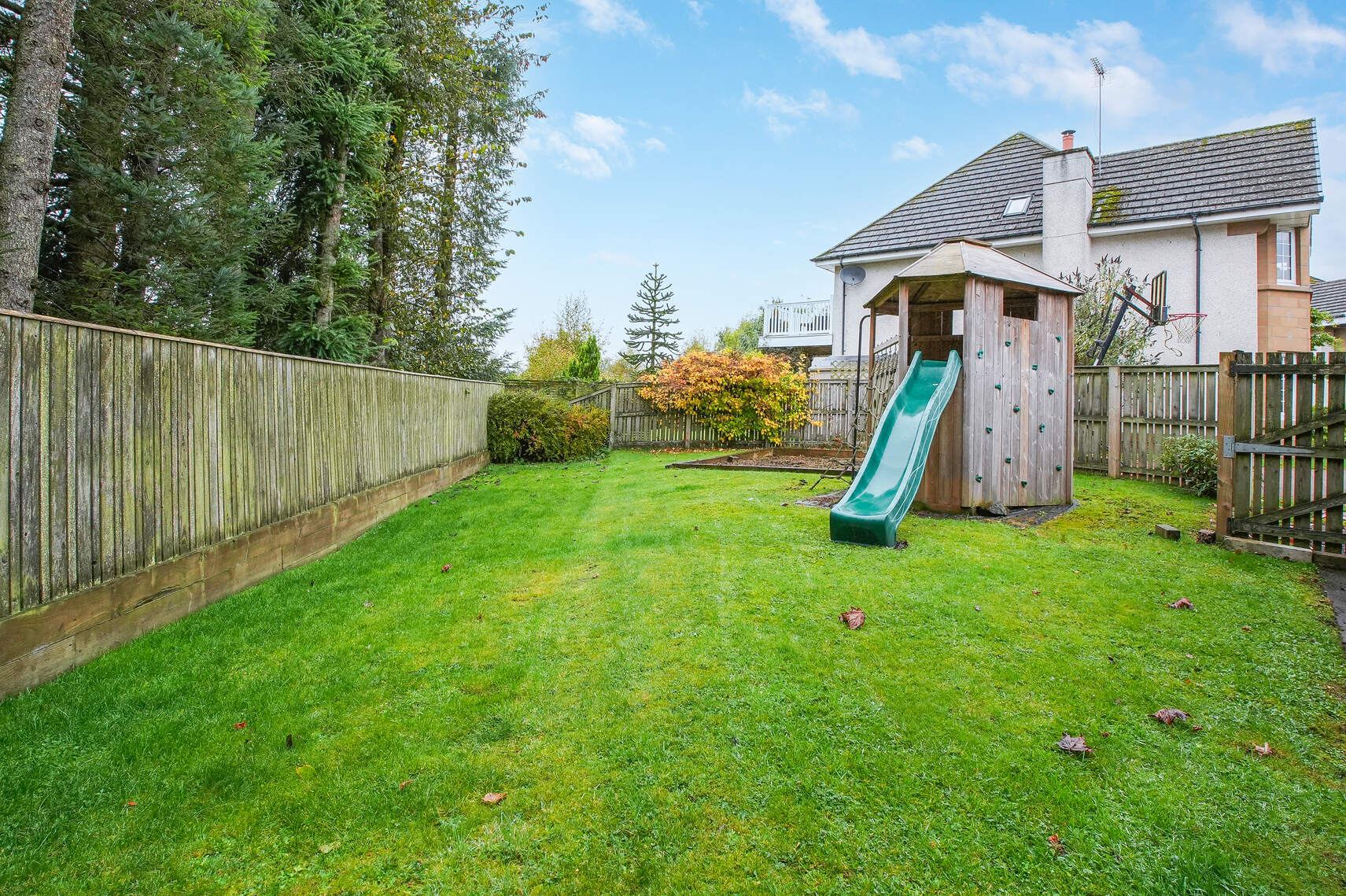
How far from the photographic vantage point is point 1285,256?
49.0 ft

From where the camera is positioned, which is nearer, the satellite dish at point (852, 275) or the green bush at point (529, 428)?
the green bush at point (529, 428)

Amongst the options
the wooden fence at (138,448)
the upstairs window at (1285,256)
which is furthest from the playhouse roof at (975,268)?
the upstairs window at (1285,256)

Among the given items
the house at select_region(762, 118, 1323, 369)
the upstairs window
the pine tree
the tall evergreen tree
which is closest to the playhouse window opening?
the house at select_region(762, 118, 1323, 369)

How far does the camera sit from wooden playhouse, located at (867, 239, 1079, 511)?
23.7ft

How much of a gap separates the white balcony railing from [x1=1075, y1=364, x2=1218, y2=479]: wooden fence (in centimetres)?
1106

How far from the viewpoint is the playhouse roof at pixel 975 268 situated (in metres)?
7.18

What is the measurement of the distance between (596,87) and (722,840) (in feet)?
71.8

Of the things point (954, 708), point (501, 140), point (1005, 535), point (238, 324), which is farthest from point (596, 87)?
point (954, 708)

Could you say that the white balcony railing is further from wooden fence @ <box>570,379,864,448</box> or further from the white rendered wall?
the white rendered wall

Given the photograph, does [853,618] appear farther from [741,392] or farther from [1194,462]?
[741,392]

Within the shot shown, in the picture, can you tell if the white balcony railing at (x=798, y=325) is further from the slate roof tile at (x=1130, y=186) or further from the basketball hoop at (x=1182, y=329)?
the basketball hoop at (x=1182, y=329)

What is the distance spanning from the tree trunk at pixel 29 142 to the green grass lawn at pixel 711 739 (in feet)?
10.2

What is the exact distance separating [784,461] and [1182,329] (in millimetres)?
10797

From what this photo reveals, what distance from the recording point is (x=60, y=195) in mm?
6016
